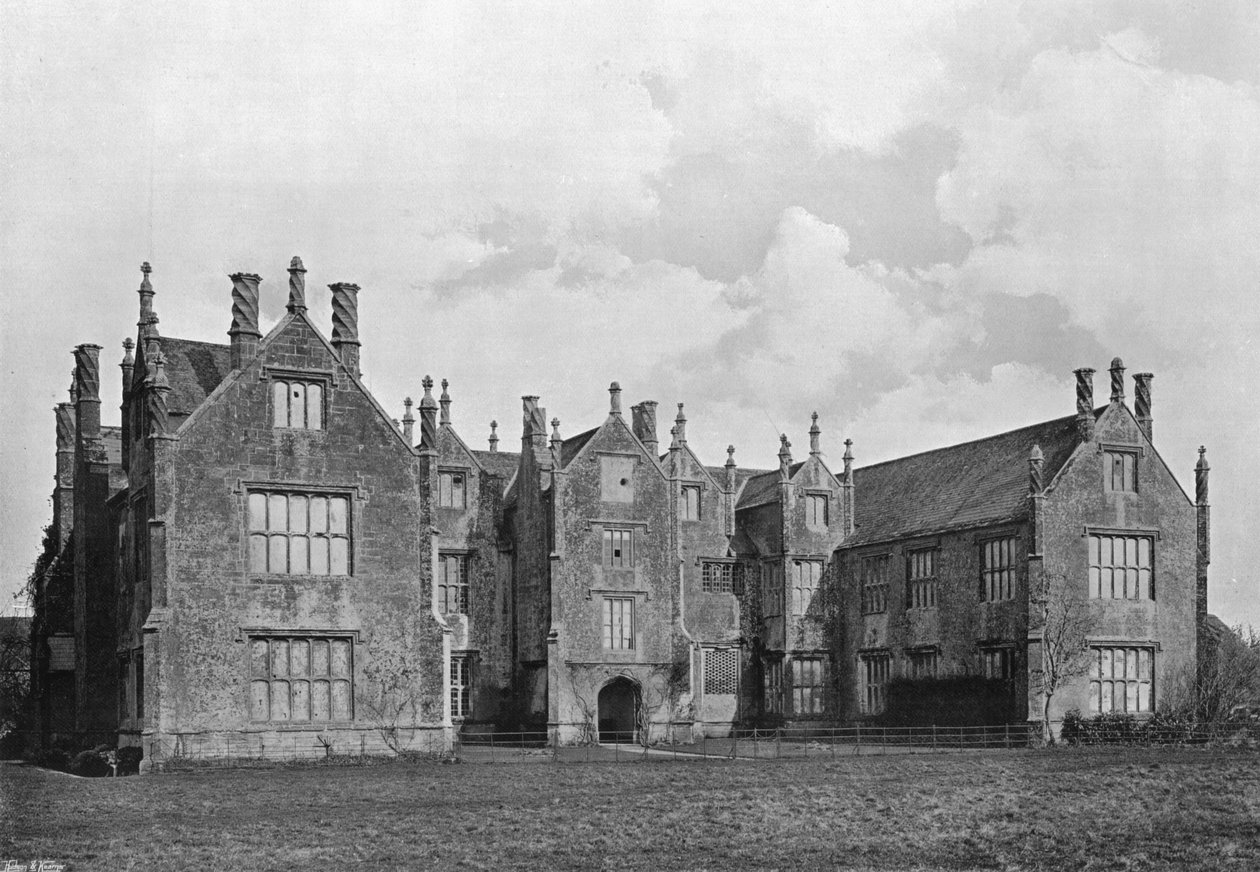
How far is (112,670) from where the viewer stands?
44125mm

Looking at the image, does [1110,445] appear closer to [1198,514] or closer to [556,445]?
[1198,514]

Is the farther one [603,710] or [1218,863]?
[603,710]

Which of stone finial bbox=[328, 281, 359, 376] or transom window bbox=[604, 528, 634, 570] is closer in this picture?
stone finial bbox=[328, 281, 359, 376]

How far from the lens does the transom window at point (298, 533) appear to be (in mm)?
38938

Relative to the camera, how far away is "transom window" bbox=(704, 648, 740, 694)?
56750mm

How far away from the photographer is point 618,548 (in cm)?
5297

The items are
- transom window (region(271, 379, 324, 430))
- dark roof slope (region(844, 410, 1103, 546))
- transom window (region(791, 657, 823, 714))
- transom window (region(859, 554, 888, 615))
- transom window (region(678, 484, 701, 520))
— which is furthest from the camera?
transom window (region(678, 484, 701, 520))

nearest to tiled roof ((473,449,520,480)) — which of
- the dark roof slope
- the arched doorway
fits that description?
the arched doorway

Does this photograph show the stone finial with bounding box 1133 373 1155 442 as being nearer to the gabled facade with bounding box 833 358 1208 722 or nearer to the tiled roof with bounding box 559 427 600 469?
the gabled facade with bounding box 833 358 1208 722

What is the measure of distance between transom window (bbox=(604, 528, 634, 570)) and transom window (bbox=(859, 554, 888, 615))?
29.6 ft

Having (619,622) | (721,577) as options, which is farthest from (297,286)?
(721,577)

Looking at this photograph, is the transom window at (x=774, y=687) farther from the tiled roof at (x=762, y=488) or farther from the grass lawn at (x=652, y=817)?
the grass lawn at (x=652, y=817)

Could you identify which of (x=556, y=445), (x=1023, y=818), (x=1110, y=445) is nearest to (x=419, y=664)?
(x=556, y=445)

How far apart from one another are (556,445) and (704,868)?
105 ft
